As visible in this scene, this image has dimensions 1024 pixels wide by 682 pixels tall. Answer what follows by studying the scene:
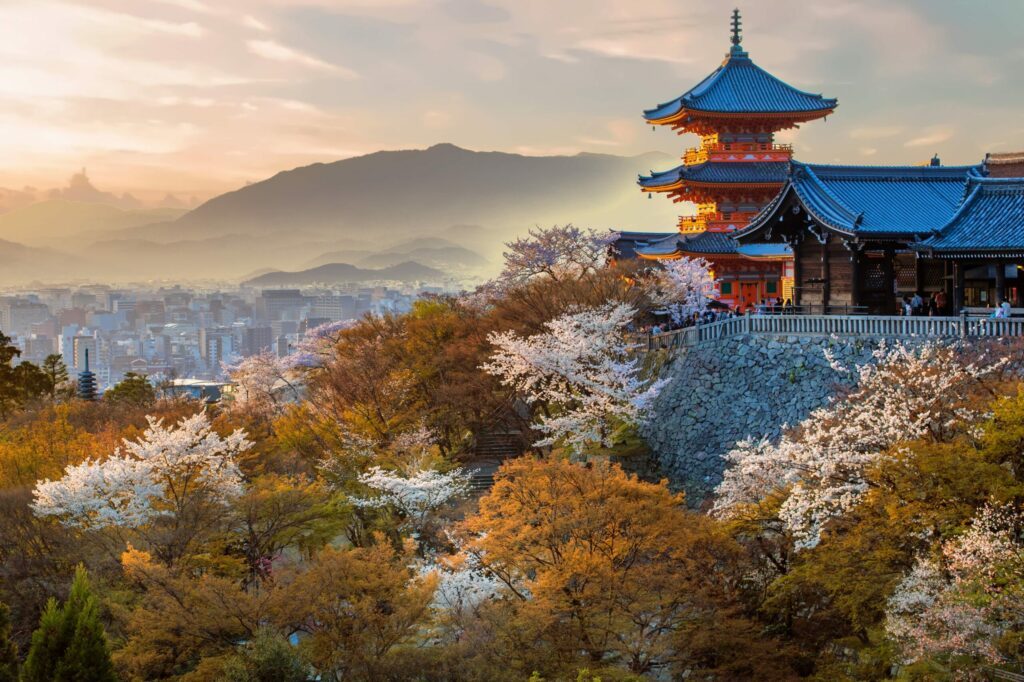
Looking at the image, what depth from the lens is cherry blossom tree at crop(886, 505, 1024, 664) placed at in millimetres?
20391

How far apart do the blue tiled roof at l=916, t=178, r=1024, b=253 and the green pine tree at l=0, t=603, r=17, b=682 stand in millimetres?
26993

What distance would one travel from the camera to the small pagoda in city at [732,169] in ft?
171

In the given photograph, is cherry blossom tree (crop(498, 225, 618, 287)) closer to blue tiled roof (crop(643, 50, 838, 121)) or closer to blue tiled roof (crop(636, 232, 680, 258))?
blue tiled roof (crop(636, 232, 680, 258))

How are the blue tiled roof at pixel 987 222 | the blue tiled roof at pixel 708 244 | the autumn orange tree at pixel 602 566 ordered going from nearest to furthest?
the autumn orange tree at pixel 602 566, the blue tiled roof at pixel 987 222, the blue tiled roof at pixel 708 244

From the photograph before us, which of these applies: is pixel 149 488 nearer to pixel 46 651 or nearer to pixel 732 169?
pixel 46 651

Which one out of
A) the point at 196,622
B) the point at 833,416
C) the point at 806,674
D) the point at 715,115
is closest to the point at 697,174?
the point at 715,115

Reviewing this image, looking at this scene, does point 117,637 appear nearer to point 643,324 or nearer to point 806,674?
point 806,674

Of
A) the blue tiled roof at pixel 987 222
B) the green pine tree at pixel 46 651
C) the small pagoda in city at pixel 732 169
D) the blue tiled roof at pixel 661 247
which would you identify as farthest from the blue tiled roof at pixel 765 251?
the green pine tree at pixel 46 651

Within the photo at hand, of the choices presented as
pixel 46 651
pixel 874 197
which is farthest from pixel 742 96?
pixel 46 651

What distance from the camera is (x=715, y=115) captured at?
53.8m

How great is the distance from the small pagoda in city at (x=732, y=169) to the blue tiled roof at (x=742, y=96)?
0.05 metres

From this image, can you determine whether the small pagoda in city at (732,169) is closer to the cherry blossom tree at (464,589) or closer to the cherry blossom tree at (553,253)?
the cherry blossom tree at (553,253)

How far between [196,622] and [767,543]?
42.1ft

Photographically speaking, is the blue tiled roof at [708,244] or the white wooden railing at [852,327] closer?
the white wooden railing at [852,327]
